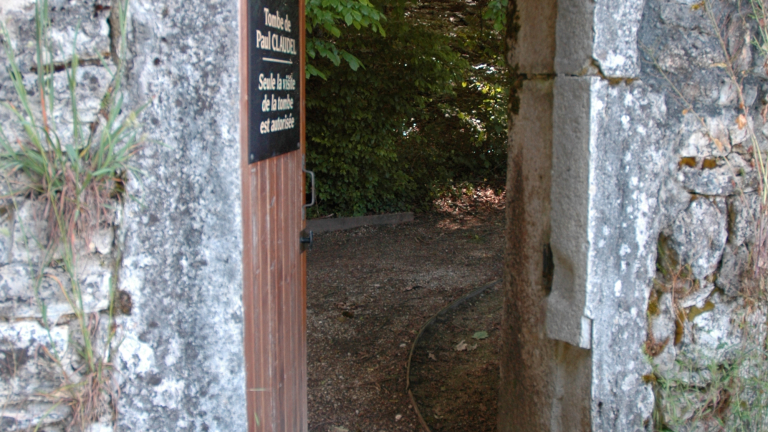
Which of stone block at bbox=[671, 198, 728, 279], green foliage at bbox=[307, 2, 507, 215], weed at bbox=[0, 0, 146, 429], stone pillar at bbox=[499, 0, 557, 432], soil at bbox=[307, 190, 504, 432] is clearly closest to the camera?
weed at bbox=[0, 0, 146, 429]

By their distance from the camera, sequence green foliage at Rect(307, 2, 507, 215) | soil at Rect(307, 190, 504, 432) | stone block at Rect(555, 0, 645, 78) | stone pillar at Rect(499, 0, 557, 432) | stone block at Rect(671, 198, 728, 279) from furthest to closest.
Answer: green foliage at Rect(307, 2, 507, 215)
soil at Rect(307, 190, 504, 432)
stone pillar at Rect(499, 0, 557, 432)
stone block at Rect(671, 198, 728, 279)
stone block at Rect(555, 0, 645, 78)

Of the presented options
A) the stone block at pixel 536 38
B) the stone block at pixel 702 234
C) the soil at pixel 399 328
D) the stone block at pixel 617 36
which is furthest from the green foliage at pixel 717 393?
the soil at pixel 399 328

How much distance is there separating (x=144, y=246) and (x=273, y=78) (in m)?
0.82

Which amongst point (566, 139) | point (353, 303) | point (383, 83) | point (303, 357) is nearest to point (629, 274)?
point (566, 139)

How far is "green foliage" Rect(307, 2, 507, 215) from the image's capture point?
8.39 meters

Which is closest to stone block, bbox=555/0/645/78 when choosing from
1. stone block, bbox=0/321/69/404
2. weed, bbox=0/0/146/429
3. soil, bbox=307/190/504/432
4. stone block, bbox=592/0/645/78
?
stone block, bbox=592/0/645/78

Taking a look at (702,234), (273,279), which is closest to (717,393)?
(702,234)

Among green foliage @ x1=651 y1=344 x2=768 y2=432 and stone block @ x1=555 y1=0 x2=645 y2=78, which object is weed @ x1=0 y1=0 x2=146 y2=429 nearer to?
stone block @ x1=555 y1=0 x2=645 y2=78

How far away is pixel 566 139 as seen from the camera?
229 centimetres

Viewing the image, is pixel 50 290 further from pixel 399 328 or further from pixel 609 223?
pixel 399 328

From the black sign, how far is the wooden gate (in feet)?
0.12

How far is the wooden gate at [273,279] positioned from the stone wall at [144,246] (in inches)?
3.8

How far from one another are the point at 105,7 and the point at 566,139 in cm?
168

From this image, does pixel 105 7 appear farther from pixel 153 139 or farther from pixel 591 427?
pixel 591 427
